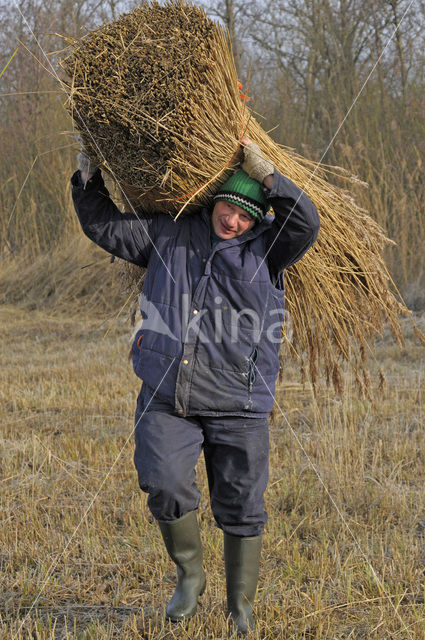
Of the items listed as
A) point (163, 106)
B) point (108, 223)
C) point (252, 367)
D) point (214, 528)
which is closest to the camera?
point (163, 106)

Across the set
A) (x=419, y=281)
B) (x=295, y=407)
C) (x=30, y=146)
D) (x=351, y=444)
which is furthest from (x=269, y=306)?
(x=30, y=146)

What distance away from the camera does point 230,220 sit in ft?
7.29

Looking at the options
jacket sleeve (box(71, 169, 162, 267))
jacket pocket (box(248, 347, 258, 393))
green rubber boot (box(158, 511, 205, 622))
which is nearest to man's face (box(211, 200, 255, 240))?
jacket sleeve (box(71, 169, 162, 267))

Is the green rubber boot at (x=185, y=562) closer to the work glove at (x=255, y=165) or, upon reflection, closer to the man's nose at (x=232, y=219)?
the man's nose at (x=232, y=219)

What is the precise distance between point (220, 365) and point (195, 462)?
12.4 inches

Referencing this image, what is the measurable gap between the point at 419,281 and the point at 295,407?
301 centimetres

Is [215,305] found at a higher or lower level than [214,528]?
higher

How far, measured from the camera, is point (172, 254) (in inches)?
90.7

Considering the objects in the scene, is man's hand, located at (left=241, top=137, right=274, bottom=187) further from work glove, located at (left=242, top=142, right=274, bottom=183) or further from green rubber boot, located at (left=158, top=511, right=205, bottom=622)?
green rubber boot, located at (left=158, top=511, right=205, bottom=622)

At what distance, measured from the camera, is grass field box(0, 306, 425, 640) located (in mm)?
2240

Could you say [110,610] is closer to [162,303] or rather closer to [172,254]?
[162,303]

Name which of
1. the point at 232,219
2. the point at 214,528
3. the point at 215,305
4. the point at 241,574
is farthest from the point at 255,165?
the point at 214,528

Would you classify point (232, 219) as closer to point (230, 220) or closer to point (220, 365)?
point (230, 220)

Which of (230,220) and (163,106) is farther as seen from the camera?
(230,220)
